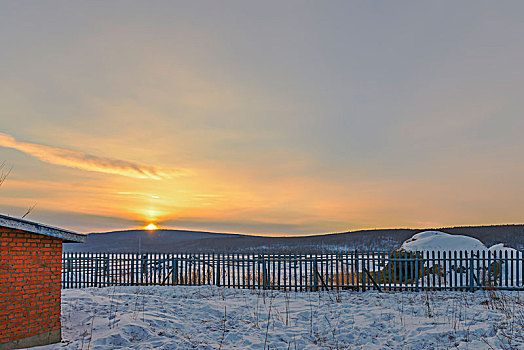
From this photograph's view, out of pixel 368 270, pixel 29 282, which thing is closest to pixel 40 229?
pixel 29 282

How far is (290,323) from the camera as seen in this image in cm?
1024

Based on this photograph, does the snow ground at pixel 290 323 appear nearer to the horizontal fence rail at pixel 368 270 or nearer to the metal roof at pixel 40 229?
the metal roof at pixel 40 229

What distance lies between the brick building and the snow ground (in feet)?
1.49

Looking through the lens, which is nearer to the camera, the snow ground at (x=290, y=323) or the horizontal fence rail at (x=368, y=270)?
the snow ground at (x=290, y=323)

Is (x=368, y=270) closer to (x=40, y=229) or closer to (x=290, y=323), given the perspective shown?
(x=290, y=323)

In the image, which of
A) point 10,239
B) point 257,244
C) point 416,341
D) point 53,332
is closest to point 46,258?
point 10,239

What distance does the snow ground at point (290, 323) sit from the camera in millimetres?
8227

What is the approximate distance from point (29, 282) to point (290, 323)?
5.99 m

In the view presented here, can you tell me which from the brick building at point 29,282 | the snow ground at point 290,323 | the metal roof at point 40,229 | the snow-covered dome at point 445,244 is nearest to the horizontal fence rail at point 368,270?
the snow-covered dome at point 445,244

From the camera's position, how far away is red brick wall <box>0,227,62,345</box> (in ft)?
21.8

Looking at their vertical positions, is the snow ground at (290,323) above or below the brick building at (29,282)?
below

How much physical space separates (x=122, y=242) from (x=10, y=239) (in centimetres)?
10845

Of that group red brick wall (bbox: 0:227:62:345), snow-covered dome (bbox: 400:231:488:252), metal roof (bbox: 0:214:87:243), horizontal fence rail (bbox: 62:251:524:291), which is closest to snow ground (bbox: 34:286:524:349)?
red brick wall (bbox: 0:227:62:345)

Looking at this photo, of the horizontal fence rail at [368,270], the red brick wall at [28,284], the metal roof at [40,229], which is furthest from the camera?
the horizontal fence rail at [368,270]
